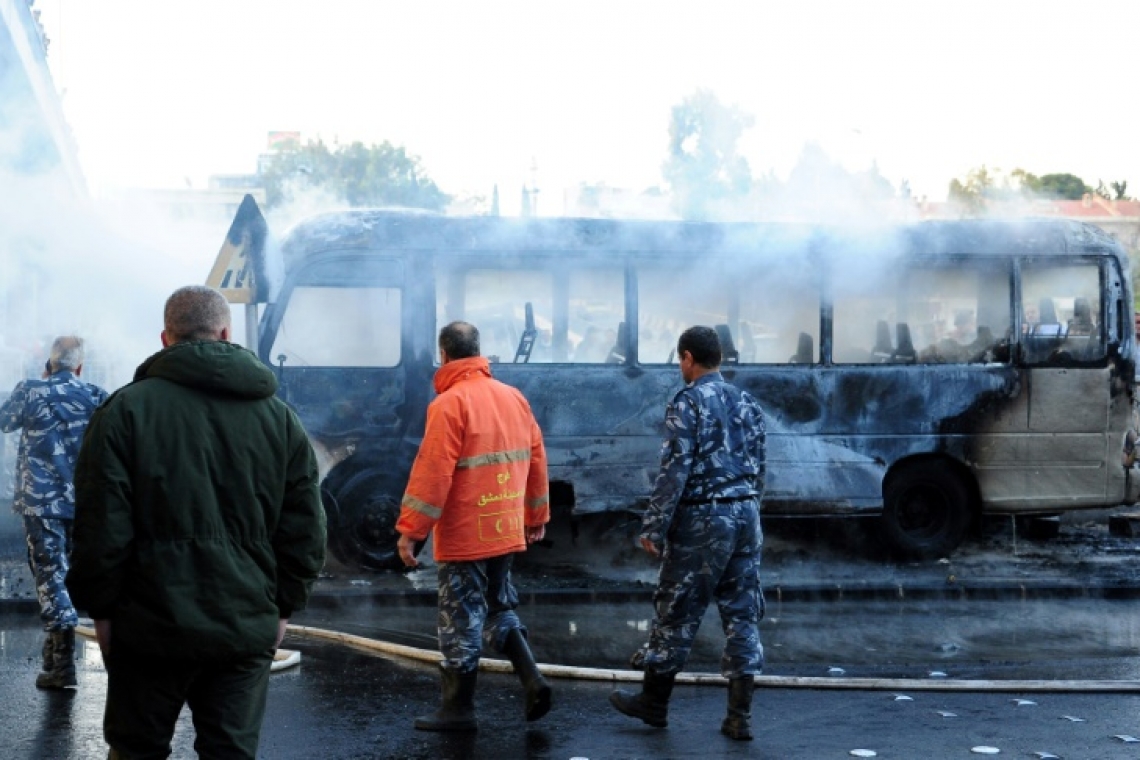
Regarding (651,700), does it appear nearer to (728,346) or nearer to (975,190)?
(728,346)

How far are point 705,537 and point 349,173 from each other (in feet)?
199

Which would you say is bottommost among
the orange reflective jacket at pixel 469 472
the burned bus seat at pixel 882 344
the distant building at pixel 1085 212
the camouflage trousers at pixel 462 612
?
the camouflage trousers at pixel 462 612

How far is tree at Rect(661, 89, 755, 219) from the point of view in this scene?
2386 cm

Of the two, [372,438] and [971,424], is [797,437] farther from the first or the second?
[372,438]

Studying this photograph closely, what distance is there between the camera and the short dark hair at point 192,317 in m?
4.11

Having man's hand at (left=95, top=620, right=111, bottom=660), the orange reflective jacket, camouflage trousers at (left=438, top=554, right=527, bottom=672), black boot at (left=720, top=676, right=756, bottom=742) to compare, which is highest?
the orange reflective jacket

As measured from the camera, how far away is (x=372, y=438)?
41.2 ft

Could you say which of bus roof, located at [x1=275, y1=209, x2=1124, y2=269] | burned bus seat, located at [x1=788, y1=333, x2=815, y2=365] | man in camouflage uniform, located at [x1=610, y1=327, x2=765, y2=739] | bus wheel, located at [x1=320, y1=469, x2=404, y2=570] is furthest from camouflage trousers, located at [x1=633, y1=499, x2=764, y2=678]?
burned bus seat, located at [x1=788, y1=333, x2=815, y2=365]

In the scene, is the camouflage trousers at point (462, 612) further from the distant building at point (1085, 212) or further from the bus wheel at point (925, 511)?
the distant building at point (1085, 212)

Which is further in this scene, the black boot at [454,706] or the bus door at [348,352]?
the bus door at [348,352]

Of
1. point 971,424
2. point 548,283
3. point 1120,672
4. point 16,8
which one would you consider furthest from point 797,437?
point 16,8

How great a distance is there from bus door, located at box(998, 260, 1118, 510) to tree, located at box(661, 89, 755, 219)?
8971 millimetres

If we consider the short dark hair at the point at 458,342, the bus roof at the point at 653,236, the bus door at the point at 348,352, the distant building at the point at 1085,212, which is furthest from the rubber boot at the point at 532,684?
the distant building at the point at 1085,212

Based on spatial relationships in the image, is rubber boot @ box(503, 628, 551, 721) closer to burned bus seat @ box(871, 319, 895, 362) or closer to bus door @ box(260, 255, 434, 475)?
bus door @ box(260, 255, 434, 475)
